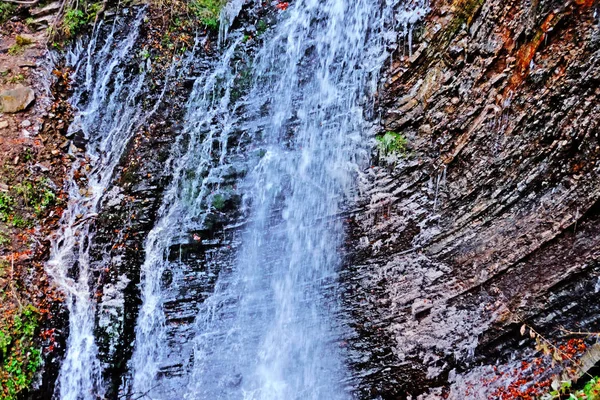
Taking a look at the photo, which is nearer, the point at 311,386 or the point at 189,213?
the point at 311,386

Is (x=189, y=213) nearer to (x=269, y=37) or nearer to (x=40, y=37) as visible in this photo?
(x=269, y=37)

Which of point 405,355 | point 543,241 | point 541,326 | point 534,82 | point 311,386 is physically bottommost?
point 311,386

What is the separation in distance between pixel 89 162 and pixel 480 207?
4680mm

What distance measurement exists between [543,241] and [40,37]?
6.70 metres

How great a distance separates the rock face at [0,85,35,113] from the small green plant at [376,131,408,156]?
443 cm

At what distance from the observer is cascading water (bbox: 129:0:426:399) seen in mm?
4871

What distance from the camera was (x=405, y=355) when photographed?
15.0ft

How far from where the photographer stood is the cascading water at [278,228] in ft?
16.0

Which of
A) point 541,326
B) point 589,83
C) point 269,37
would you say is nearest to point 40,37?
point 269,37

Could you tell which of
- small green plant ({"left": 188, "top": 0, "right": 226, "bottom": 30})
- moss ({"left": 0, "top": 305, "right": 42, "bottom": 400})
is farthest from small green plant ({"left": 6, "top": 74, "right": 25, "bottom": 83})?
moss ({"left": 0, "top": 305, "right": 42, "bottom": 400})

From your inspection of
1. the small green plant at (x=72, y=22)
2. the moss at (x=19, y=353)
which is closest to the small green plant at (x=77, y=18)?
the small green plant at (x=72, y=22)

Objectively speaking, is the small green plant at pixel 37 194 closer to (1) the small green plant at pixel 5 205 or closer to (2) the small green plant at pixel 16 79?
(1) the small green plant at pixel 5 205

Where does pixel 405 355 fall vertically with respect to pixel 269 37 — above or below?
below

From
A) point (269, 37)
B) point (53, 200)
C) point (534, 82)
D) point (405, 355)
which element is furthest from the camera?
point (269, 37)
